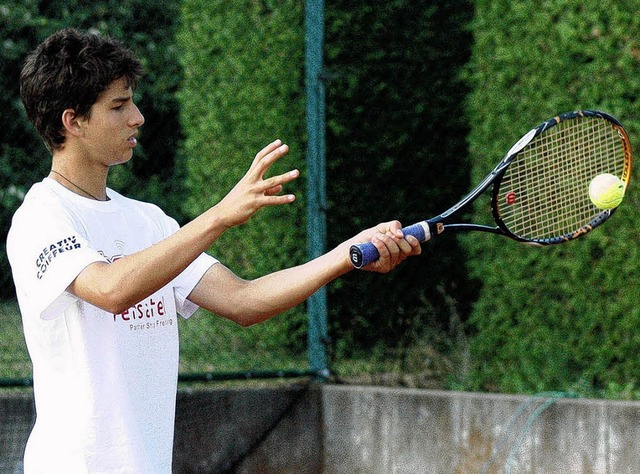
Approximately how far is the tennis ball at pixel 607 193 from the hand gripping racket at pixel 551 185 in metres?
0.03

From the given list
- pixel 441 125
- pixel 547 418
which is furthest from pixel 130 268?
pixel 441 125

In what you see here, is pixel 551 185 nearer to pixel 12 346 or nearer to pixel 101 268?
pixel 101 268

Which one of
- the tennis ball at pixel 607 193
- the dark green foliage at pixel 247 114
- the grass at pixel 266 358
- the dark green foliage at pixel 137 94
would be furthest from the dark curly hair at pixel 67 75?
the dark green foliage at pixel 137 94

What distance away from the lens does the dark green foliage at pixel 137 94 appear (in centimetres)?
625

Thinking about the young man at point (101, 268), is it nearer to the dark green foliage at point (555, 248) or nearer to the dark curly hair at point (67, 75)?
the dark curly hair at point (67, 75)

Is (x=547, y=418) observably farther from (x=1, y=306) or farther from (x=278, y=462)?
(x=1, y=306)

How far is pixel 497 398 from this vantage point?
4.76m

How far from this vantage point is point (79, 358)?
270 cm

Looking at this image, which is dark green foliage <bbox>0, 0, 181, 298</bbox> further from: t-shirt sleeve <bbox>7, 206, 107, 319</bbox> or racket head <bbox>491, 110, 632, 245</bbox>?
t-shirt sleeve <bbox>7, 206, 107, 319</bbox>

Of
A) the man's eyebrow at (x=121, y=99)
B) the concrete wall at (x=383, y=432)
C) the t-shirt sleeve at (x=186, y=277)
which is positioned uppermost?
the man's eyebrow at (x=121, y=99)

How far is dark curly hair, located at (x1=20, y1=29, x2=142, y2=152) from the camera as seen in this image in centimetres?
290

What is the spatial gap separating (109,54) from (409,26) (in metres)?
3.22

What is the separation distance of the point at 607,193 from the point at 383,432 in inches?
73.2

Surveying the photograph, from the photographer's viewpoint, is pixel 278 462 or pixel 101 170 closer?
pixel 101 170
